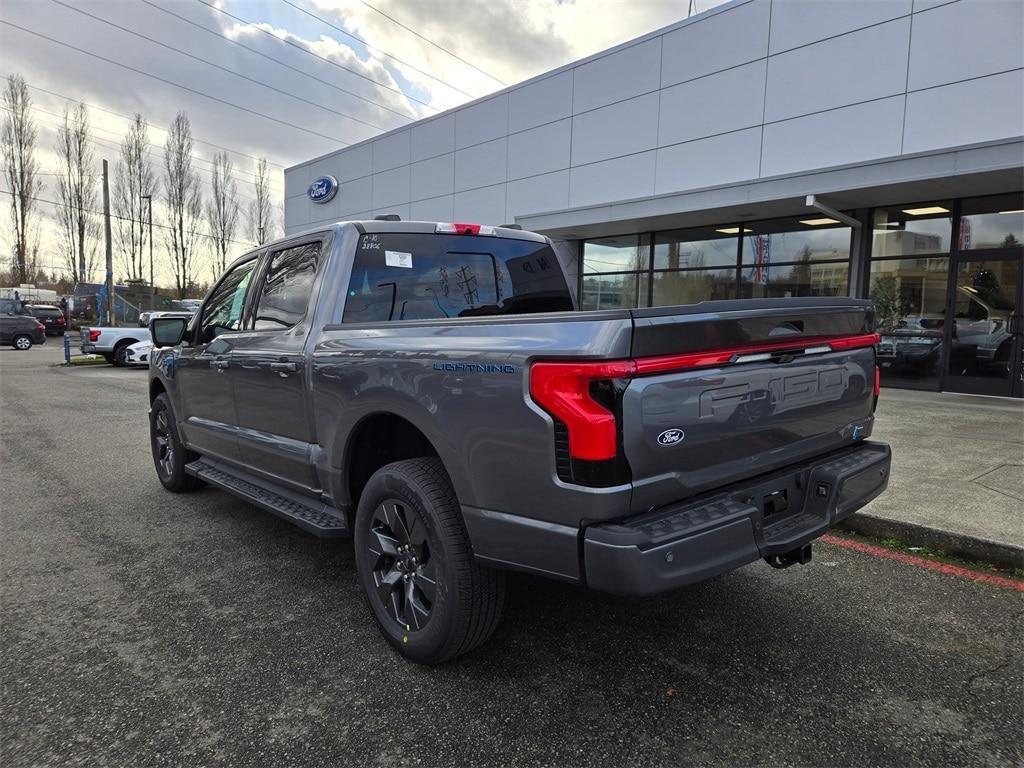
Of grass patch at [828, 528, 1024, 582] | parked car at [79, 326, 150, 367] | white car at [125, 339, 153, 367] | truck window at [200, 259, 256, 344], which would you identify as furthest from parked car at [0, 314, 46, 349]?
grass patch at [828, 528, 1024, 582]

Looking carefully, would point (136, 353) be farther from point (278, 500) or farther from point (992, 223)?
point (992, 223)

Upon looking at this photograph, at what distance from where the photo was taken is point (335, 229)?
11.8 ft

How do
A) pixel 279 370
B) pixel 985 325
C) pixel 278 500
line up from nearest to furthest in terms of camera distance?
pixel 279 370, pixel 278 500, pixel 985 325

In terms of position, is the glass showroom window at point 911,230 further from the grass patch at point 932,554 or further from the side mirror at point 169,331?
the side mirror at point 169,331

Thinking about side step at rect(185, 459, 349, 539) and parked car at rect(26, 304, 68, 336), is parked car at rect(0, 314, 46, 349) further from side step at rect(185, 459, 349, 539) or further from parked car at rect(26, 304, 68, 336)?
side step at rect(185, 459, 349, 539)

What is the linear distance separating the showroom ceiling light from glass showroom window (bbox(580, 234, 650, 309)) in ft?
18.2

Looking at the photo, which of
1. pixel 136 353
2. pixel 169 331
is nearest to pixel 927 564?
pixel 169 331

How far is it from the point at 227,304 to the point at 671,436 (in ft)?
12.0

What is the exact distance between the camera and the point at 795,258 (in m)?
13.0

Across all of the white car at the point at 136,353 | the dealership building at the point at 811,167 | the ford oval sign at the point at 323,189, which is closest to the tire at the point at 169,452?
the dealership building at the point at 811,167

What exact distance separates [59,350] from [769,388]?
3214cm

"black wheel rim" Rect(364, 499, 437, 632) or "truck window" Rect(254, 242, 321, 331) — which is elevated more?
"truck window" Rect(254, 242, 321, 331)

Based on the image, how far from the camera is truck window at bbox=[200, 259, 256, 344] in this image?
4.43 metres

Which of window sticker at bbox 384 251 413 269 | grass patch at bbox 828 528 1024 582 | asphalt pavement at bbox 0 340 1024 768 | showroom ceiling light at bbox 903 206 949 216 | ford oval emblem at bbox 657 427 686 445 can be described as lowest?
asphalt pavement at bbox 0 340 1024 768
